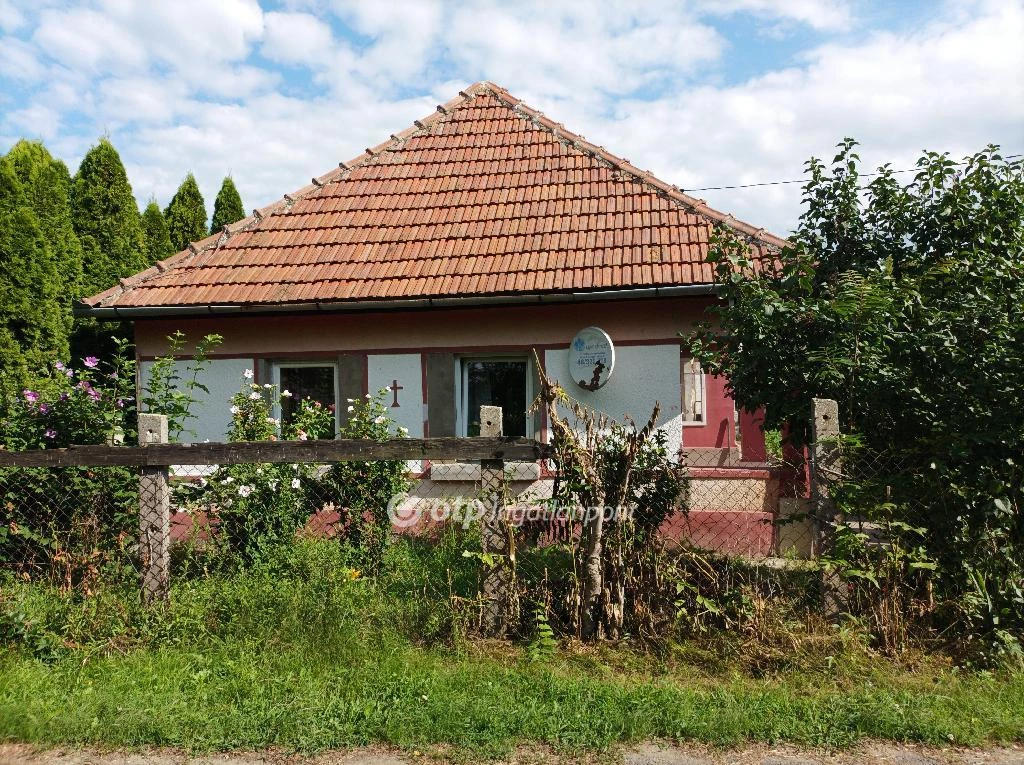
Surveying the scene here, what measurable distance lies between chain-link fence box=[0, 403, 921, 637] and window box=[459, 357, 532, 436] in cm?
260

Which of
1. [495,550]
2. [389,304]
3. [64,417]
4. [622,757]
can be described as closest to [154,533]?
[64,417]

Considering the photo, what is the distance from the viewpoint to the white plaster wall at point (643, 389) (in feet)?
26.2

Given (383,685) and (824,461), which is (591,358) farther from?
(383,685)

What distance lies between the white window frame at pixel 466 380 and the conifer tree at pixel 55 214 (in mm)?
Answer: 5612

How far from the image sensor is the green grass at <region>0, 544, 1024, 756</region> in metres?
3.64

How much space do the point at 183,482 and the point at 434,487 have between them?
3.06m

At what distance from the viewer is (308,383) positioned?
29.5 feet

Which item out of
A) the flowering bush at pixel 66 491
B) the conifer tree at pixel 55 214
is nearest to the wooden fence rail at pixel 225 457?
the flowering bush at pixel 66 491

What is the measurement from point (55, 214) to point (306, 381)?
16.4 feet

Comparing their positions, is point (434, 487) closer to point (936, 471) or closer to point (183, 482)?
point (183, 482)

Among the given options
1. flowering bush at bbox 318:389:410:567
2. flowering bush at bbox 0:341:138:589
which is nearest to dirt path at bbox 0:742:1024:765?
flowering bush at bbox 0:341:138:589

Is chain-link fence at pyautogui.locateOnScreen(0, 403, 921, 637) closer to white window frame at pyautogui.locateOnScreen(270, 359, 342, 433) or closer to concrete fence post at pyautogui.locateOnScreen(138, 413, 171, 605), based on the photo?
concrete fence post at pyautogui.locateOnScreen(138, 413, 171, 605)

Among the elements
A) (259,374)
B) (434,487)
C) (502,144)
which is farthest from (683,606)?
(502,144)

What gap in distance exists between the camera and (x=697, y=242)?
28.0 feet
